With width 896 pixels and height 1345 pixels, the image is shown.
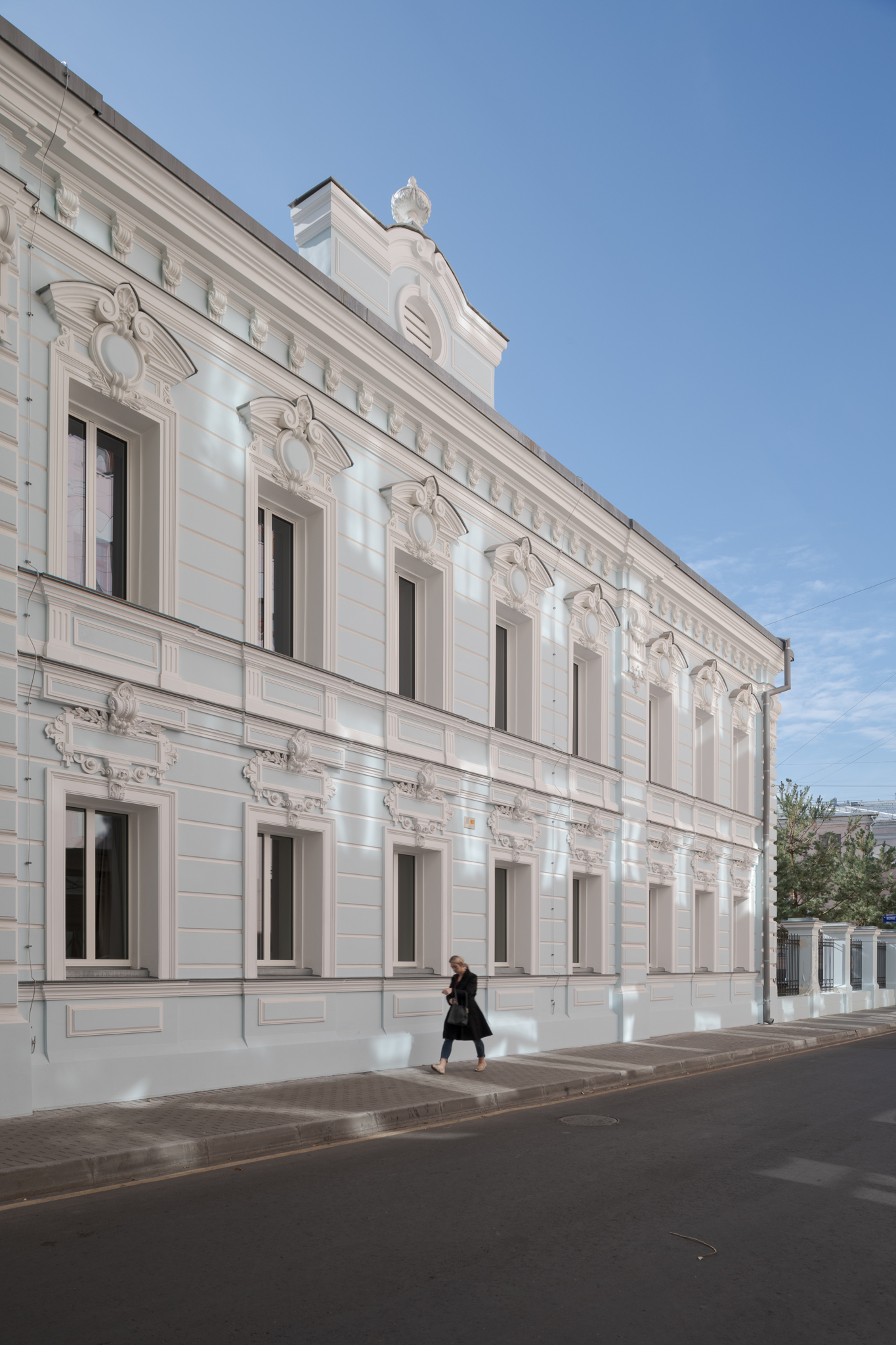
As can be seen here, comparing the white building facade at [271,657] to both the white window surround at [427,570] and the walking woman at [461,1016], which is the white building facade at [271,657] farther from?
the walking woman at [461,1016]

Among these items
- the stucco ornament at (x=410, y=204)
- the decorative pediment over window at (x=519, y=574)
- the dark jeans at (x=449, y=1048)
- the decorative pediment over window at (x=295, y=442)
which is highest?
the stucco ornament at (x=410, y=204)

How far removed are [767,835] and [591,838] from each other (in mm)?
10521

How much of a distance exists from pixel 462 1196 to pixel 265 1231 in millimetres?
1490

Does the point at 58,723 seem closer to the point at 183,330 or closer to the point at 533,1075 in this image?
the point at 183,330

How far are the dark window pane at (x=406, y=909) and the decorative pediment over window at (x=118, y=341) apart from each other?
267 inches

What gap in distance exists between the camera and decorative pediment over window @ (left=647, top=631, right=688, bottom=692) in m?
22.6

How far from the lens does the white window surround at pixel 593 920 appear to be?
774 inches

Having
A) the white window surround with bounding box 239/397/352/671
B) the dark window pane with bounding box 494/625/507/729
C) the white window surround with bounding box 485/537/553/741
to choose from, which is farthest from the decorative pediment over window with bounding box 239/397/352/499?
the dark window pane with bounding box 494/625/507/729

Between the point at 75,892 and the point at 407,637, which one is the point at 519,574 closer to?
the point at 407,637

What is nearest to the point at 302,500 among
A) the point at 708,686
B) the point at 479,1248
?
the point at 479,1248

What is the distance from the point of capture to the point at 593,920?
1986 cm

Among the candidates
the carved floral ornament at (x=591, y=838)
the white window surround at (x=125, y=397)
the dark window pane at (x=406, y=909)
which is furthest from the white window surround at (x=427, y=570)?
the carved floral ornament at (x=591, y=838)

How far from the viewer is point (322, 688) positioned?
13523mm

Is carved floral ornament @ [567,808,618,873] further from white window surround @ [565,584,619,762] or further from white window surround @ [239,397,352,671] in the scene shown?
white window surround @ [239,397,352,671]
